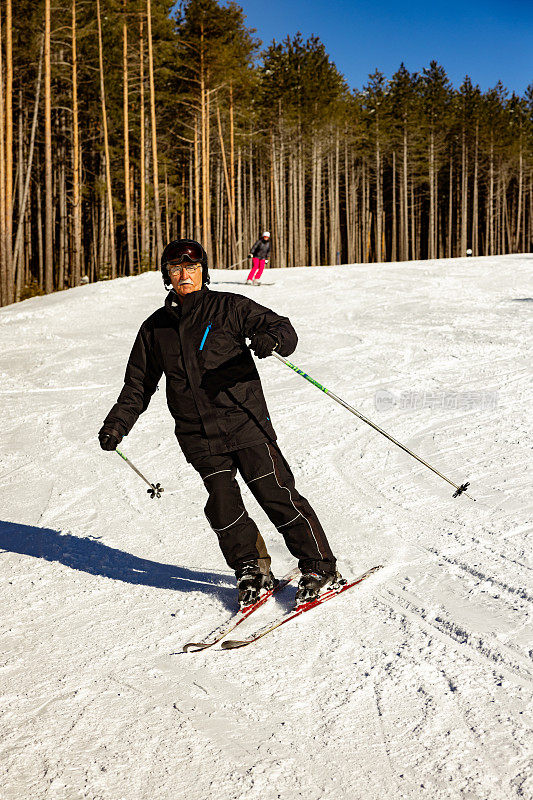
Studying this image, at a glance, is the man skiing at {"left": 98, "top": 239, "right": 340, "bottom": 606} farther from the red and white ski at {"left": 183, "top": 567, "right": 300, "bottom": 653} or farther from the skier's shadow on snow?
the skier's shadow on snow

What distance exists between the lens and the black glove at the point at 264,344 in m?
3.15

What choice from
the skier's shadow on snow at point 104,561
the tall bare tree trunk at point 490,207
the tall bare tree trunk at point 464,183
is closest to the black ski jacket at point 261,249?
the skier's shadow on snow at point 104,561

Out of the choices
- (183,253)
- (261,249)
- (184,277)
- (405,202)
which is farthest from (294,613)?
(405,202)

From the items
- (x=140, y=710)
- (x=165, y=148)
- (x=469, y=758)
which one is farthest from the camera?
(x=165, y=148)

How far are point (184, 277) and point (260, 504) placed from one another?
121 cm

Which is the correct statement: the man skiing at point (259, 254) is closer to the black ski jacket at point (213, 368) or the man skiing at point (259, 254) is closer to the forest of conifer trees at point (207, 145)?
the forest of conifer trees at point (207, 145)

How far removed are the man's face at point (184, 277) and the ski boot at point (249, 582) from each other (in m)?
1.44

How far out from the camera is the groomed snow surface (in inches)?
89.8

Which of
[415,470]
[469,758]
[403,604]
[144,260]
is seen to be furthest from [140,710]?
[144,260]

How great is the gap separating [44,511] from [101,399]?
347 centimetres

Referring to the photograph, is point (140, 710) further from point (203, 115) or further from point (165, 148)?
point (165, 148)

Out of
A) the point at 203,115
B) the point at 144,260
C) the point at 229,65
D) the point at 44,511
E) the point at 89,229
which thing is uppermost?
the point at 229,65

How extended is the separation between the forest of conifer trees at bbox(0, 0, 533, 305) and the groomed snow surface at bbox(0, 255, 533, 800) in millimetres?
14678

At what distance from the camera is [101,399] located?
884cm
